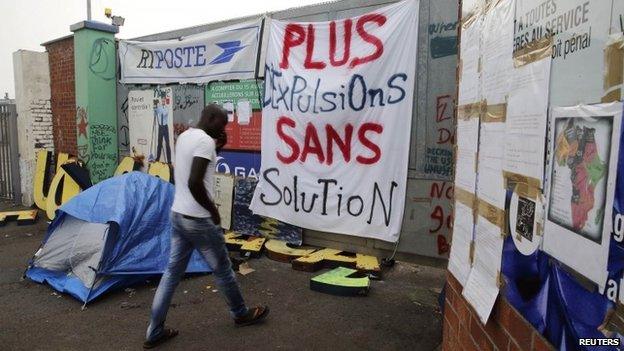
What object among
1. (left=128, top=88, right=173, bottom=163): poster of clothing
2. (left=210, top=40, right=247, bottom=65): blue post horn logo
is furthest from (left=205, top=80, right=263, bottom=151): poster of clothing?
(left=128, top=88, right=173, bottom=163): poster of clothing

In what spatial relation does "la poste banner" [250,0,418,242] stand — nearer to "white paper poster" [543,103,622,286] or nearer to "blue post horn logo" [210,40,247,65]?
"blue post horn logo" [210,40,247,65]

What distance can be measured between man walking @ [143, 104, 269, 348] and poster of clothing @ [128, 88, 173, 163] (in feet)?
13.8

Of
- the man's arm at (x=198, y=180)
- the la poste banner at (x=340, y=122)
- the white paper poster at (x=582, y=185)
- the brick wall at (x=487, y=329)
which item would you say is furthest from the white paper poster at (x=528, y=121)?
the la poste banner at (x=340, y=122)

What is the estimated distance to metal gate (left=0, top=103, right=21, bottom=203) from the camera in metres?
9.68

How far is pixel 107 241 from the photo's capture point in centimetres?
449

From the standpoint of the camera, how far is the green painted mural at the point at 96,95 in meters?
8.43

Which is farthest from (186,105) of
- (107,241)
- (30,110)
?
→ (30,110)

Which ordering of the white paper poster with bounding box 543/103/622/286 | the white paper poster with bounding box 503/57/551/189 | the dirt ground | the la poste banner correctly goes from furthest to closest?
the la poste banner, the dirt ground, the white paper poster with bounding box 503/57/551/189, the white paper poster with bounding box 543/103/622/286

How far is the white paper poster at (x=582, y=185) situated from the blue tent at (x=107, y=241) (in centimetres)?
415

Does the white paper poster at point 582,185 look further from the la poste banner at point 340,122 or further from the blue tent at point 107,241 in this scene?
the blue tent at point 107,241

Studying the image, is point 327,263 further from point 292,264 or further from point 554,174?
point 554,174

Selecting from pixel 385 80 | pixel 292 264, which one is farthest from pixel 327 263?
pixel 385 80

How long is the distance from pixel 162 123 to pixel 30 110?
3.85 m

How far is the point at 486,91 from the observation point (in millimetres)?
1961
